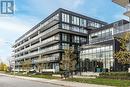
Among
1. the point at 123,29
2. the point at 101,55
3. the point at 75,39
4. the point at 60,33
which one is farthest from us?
the point at 75,39

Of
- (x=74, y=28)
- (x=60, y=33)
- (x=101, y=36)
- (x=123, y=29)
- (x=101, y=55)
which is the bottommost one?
(x=101, y=55)

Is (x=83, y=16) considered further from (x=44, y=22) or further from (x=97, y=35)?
(x=97, y=35)

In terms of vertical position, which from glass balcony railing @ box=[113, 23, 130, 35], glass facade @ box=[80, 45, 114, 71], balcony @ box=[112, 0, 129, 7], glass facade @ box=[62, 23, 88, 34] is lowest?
glass facade @ box=[80, 45, 114, 71]

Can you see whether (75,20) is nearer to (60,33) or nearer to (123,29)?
(60,33)

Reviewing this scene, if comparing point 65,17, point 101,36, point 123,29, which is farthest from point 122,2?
point 65,17

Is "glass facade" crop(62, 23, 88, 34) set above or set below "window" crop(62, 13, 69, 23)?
below

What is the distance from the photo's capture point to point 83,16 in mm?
87375

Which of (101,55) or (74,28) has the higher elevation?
(74,28)

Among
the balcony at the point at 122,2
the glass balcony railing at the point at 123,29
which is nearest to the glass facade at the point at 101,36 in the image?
the glass balcony railing at the point at 123,29

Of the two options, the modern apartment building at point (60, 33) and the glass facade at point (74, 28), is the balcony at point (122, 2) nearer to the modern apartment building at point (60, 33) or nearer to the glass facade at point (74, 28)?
the modern apartment building at point (60, 33)

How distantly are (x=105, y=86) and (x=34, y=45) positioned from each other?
81889mm

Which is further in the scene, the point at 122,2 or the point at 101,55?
the point at 101,55

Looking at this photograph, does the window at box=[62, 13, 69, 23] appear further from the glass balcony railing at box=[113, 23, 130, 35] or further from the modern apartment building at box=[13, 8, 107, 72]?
the glass balcony railing at box=[113, 23, 130, 35]

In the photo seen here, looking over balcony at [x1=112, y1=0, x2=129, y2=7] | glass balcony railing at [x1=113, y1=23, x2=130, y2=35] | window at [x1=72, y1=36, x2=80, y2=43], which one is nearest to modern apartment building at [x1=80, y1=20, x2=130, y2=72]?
glass balcony railing at [x1=113, y1=23, x2=130, y2=35]
